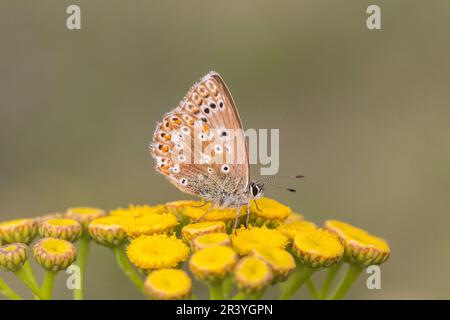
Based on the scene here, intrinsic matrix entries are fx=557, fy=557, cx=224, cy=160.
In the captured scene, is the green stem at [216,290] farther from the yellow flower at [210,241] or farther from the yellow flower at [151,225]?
the yellow flower at [151,225]

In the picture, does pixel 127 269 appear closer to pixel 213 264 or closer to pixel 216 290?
pixel 216 290

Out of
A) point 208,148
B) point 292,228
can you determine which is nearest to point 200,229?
point 292,228

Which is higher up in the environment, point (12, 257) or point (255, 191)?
point (255, 191)

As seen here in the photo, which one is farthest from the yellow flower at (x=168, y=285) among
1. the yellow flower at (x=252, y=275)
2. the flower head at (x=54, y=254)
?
the flower head at (x=54, y=254)

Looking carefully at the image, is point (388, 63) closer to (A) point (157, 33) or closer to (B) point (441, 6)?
(B) point (441, 6)

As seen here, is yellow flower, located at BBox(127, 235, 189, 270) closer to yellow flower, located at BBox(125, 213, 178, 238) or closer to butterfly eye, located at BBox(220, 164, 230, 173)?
yellow flower, located at BBox(125, 213, 178, 238)
